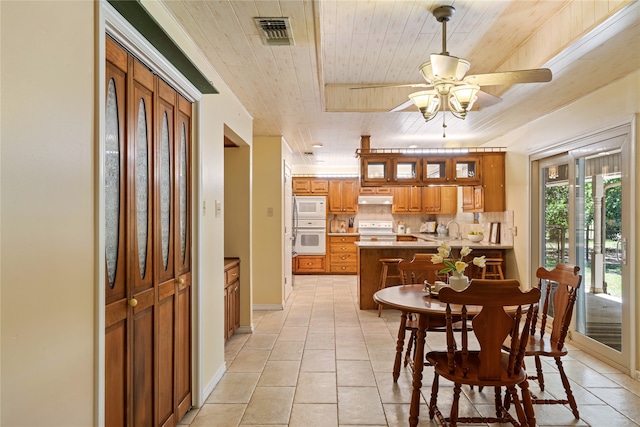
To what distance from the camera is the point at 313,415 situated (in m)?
2.62

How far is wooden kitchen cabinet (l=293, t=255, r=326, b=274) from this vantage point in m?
9.09

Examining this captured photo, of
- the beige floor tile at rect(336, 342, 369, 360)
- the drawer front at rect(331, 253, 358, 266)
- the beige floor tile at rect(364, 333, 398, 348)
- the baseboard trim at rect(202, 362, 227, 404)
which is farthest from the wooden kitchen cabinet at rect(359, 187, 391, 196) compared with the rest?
the baseboard trim at rect(202, 362, 227, 404)

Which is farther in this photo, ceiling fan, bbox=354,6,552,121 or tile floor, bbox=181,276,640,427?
tile floor, bbox=181,276,640,427

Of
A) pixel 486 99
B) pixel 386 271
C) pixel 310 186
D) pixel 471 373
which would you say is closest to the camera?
pixel 471 373

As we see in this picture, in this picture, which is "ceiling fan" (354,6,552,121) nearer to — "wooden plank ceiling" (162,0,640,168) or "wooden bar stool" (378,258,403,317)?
"wooden plank ceiling" (162,0,640,168)

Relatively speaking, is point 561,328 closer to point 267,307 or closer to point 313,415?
point 313,415

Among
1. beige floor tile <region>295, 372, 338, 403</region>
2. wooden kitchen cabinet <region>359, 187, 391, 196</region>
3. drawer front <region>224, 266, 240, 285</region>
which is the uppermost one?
wooden kitchen cabinet <region>359, 187, 391, 196</region>

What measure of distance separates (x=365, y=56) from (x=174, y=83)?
168 cm

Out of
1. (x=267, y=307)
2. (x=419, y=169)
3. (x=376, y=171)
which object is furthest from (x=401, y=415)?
(x=419, y=169)

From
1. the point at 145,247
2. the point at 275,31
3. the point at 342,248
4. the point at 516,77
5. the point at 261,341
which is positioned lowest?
the point at 261,341

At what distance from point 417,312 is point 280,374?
144cm

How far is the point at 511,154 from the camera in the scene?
18.4 feet

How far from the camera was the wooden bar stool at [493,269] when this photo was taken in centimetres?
543

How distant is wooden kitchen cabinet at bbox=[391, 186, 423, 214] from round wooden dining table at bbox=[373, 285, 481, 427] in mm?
6089
